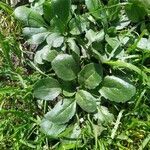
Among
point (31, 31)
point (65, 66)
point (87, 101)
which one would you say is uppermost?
point (31, 31)

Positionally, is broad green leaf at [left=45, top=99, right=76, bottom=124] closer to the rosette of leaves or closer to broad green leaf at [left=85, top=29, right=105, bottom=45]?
the rosette of leaves

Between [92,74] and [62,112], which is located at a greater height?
[92,74]

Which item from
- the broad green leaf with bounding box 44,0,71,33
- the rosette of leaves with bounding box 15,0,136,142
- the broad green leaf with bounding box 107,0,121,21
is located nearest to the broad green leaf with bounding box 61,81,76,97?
the rosette of leaves with bounding box 15,0,136,142

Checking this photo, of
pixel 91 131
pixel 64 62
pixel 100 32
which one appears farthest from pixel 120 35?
pixel 91 131

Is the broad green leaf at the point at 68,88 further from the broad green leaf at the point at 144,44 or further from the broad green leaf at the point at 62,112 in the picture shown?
the broad green leaf at the point at 144,44

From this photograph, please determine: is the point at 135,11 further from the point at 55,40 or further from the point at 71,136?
the point at 71,136

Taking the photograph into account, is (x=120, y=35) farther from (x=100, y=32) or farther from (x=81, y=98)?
(x=81, y=98)

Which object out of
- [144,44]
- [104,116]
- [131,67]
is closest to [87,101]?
[104,116]
